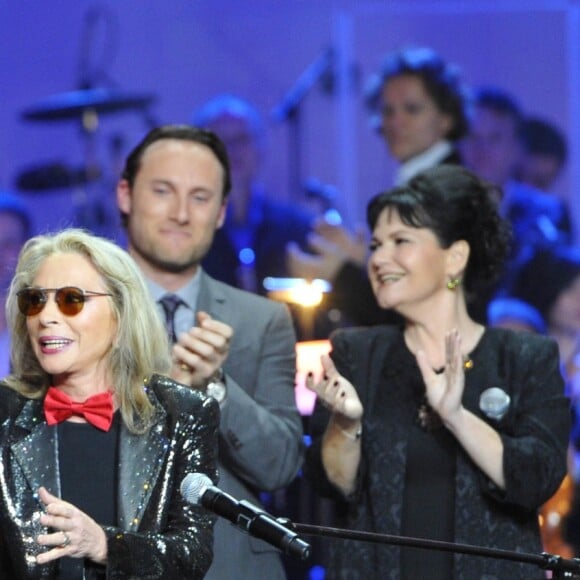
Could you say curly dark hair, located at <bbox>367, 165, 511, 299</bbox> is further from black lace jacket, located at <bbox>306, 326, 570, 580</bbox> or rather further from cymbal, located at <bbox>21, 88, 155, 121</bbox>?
cymbal, located at <bbox>21, 88, 155, 121</bbox>

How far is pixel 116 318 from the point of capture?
3.58 m

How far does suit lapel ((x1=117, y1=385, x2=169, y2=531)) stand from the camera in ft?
11.0

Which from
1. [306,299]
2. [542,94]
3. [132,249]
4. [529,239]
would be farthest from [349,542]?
[542,94]

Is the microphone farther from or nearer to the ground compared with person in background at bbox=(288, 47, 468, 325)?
nearer to the ground

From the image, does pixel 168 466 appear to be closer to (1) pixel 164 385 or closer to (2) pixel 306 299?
(1) pixel 164 385

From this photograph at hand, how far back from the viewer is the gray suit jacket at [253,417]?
4.08 m

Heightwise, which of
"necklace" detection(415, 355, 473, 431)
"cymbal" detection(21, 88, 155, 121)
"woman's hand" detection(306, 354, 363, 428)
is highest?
"cymbal" detection(21, 88, 155, 121)

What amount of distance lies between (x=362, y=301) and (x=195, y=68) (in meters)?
2.03

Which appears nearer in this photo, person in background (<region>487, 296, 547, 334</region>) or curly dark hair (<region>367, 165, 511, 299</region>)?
curly dark hair (<region>367, 165, 511, 299</region>)

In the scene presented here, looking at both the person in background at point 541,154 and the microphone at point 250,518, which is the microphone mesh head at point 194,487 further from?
the person in background at point 541,154

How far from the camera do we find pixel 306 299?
559 centimetres

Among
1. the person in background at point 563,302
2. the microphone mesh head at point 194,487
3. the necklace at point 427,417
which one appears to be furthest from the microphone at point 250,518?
the person in background at point 563,302

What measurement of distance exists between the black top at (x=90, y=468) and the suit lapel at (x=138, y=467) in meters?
0.03

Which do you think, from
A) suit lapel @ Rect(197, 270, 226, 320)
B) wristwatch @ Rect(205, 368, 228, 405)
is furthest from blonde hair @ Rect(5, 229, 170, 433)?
suit lapel @ Rect(197, 270, 226, 320)
